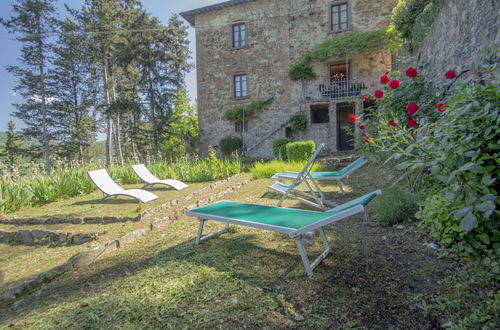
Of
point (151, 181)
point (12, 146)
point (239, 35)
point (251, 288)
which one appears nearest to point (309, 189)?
point (251, 288)

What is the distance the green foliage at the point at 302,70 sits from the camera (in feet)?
42.0

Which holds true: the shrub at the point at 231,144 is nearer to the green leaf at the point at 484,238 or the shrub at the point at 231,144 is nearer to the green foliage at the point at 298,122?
the green foliage at the point at 298,122

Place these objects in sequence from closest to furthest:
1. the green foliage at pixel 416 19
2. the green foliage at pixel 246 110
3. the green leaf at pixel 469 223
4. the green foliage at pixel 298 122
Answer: the green leaf at pixel 469 223 < the green foliage at pixel 416 19 < the green foliage at pixel 298 122 < the green foliage at pixel 246 110

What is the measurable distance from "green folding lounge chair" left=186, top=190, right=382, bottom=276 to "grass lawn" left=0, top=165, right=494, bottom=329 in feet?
0.68

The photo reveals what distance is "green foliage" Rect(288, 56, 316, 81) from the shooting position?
42.0 feet

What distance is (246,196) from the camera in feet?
16.7

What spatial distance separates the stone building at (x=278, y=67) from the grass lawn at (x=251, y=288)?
9.82 metres

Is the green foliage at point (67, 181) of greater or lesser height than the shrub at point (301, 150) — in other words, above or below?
below

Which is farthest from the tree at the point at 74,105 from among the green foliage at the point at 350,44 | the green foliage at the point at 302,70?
the green foliage at the point at 350,44

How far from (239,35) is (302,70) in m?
4.38

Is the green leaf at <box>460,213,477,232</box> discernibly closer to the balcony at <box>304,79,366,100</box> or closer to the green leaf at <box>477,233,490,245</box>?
the green leaf at <box>477,233,490,245</box>

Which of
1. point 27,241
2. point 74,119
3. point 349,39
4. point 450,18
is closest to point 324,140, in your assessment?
point 349,39

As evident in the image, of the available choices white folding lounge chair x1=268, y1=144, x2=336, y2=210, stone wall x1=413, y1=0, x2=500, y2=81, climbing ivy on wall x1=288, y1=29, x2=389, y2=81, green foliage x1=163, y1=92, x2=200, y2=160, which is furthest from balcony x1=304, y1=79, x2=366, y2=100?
white folding lounge chair x1=268, y1=144, x2=336, y2=210

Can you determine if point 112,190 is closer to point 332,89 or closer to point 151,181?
point 151,181
